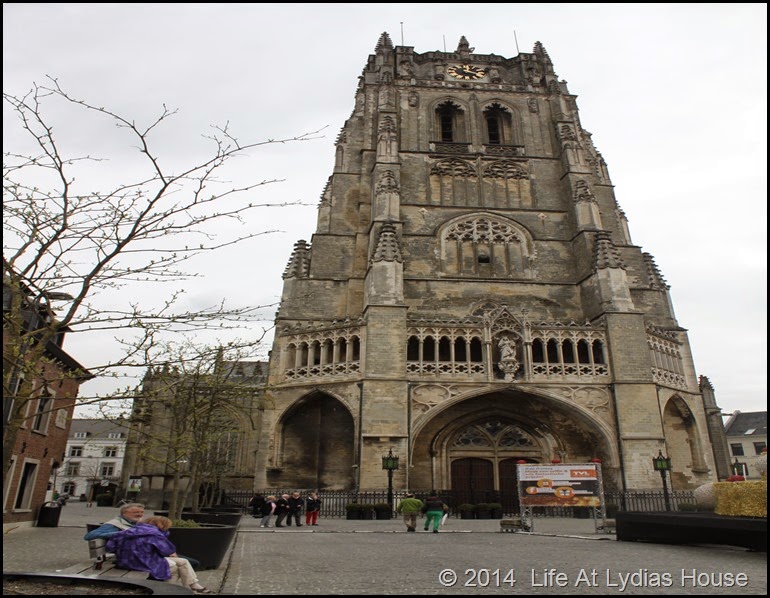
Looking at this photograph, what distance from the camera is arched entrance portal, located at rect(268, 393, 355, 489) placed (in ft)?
75.4

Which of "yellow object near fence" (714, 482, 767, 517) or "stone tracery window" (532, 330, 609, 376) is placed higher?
"stone tracery window" (532, 330, 609, 376)

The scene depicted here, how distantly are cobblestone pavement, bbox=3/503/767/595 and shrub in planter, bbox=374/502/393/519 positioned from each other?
6.37 m

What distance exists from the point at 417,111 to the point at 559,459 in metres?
21.8

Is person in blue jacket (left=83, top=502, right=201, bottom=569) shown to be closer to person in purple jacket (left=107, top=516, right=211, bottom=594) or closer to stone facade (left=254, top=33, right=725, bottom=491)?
person in purple jacket (left=107, top=516, right=211, bottom=594)

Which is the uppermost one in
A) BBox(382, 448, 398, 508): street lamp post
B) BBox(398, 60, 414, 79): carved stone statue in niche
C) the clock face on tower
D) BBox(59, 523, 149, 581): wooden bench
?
the clock face on tower

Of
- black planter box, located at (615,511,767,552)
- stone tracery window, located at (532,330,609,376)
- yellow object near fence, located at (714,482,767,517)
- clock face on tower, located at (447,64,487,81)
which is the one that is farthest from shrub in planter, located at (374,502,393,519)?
clock face on tower, located at (447,64,487,81)

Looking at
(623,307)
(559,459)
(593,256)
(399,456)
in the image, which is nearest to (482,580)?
(399,456)

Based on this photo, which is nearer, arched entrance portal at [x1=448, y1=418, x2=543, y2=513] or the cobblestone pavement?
the cobblestone pavement

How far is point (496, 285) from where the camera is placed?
26.9 metres

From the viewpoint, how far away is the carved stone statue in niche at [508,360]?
22422mm

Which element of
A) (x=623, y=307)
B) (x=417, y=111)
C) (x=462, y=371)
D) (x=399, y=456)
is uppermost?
(x=417, y=111)

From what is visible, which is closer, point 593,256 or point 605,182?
point 593,256

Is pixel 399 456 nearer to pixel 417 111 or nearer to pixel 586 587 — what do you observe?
pixel 586 587

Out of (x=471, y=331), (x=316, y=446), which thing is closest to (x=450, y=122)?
(x=471, y=331)
